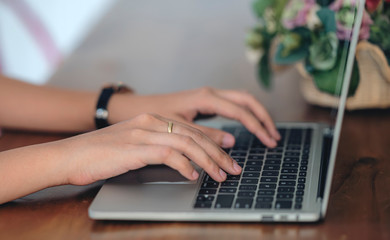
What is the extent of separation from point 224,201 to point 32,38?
2.67 metres

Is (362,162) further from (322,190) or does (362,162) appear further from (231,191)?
(231,191)

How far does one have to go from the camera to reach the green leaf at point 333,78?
3.72 feet

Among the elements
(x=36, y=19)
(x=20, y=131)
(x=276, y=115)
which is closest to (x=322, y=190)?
(x=276, y=115)

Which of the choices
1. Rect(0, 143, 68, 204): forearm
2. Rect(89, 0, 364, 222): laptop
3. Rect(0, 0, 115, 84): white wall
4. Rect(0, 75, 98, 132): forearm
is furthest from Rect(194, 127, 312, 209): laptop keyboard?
Rect(0, 0, 115, 84): white wall

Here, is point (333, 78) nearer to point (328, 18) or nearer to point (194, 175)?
point (328, 18)

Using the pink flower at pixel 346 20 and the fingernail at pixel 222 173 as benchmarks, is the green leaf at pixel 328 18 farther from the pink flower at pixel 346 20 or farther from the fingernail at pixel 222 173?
the fingernail at pixel 222 173

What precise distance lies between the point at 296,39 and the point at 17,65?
244 cm

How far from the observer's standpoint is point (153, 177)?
36.5 inches

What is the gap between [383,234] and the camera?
2.54ft

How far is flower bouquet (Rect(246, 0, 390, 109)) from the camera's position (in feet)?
3.71

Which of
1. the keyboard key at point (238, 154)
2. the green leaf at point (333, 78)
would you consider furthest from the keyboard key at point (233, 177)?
the green leaf at point (333, 78)

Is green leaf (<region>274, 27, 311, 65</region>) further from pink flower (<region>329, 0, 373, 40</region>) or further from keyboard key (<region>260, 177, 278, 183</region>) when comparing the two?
keyboard key (<region>260, 177, 278, 183</region>)

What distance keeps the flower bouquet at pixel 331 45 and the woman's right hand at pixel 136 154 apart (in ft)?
1.16

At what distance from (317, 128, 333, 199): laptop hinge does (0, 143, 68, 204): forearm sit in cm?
38
